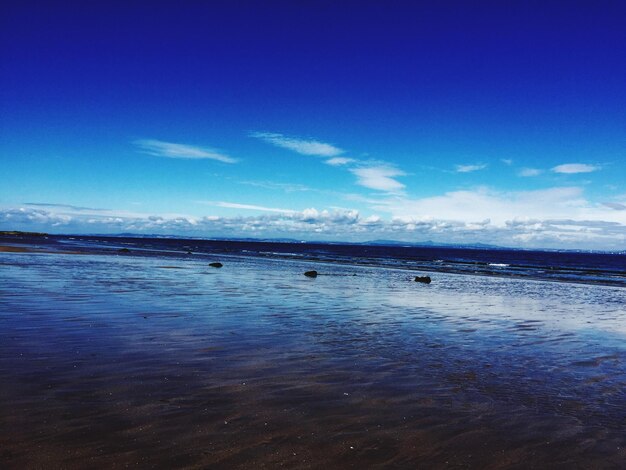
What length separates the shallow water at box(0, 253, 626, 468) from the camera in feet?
17.5

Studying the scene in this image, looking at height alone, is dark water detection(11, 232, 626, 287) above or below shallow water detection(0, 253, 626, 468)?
above

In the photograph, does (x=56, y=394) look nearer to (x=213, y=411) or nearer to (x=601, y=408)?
(x=213, y=411)

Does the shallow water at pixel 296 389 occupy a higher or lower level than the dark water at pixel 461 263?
lower

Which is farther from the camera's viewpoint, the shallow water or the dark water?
the dark water

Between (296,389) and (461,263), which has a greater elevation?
(461,263)

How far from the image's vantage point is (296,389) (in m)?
7.55

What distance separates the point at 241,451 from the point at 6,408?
349 centimetres

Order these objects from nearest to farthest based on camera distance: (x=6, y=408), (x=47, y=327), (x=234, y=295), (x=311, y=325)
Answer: (x=6, y=408)
(x=47, y=327)
(x=311, y=325)
(x=234, y=295)

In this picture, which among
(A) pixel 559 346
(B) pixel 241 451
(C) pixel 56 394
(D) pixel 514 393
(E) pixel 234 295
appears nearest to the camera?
(B) pixel 241 451

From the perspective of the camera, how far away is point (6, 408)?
600cm

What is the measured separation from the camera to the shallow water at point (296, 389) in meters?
5.33

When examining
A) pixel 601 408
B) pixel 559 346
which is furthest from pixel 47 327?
pixel 559 346

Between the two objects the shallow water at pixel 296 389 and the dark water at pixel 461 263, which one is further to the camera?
the dark water at pixel 461 263

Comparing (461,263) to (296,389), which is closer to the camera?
(296,389)
